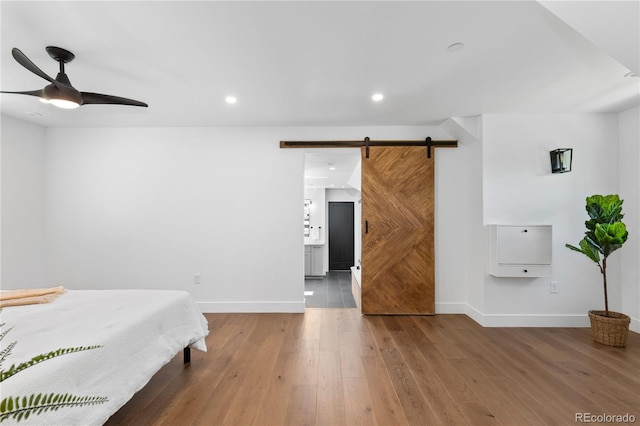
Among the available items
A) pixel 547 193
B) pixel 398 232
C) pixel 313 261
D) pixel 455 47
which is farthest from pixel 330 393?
pixel 313 261

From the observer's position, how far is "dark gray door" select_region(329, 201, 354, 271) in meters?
9.04

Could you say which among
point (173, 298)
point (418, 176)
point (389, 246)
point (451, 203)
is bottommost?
point (173, 298)

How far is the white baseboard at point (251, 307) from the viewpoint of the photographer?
13.1 feet

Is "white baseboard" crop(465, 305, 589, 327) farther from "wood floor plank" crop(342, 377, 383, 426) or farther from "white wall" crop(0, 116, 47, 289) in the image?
"white wall" crop(0, 116, 47, 289)

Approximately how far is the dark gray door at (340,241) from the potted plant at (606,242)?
6.26 metres

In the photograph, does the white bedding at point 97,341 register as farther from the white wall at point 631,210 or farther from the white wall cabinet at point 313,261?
the white wall cabinet at point 313,261

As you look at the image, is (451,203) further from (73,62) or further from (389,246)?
(73,62)

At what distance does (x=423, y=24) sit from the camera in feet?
6.38

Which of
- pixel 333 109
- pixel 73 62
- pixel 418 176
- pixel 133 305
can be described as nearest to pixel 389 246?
pixel 418 176

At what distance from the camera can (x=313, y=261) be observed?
8180mm

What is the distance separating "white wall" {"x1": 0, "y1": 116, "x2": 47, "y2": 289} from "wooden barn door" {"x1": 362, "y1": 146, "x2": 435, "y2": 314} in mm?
4370

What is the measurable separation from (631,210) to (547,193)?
2.72 ft

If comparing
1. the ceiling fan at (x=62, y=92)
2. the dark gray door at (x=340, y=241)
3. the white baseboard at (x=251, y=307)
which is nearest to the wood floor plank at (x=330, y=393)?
the white baseboard at (x=251, y=307)

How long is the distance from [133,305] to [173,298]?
295 mm
